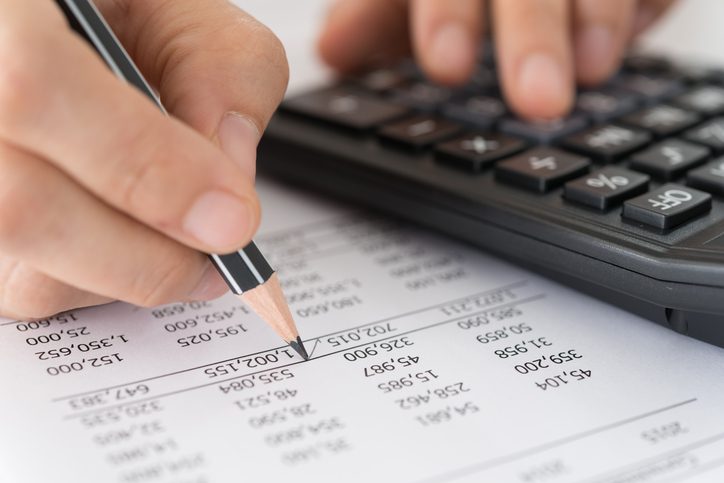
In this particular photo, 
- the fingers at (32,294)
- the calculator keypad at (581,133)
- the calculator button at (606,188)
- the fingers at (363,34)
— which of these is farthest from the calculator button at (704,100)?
the fingers at (32,294)

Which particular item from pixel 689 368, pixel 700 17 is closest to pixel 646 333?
pixel 689 368

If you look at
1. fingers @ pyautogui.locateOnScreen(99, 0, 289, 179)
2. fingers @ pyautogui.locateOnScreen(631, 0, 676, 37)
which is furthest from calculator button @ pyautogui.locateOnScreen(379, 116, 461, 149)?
fingers @ pyautogui.locateOnScreen(631, 0, 676, 37)

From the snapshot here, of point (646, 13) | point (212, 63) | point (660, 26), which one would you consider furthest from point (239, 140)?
point (660, 26)

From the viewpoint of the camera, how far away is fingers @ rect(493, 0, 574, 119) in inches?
18.2

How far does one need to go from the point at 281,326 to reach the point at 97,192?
0.08 metres

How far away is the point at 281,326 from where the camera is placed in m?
0.32

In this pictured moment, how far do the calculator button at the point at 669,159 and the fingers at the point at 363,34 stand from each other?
0.78 ft

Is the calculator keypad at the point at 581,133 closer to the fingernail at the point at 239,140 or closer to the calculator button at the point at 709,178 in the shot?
the calculator button at the point at 709,178

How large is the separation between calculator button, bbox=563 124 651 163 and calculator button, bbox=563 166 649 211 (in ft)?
0.09

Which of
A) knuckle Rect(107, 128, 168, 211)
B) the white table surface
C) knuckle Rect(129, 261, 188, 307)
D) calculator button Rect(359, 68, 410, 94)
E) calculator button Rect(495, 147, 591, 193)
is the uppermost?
knuckle Rect(107, 128, 168, 211)

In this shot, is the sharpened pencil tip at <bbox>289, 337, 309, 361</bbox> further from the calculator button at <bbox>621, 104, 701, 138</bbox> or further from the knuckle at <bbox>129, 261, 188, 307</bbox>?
the calculator button at <bbox>621, 104, 701, 138</bbox>

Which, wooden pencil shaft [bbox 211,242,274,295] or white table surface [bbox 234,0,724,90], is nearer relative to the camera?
wooden pencil shaft [bbox 211,242,274,295]

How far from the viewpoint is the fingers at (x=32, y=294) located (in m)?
0.33

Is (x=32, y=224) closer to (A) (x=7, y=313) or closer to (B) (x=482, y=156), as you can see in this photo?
(A) (x=7, y=313)
